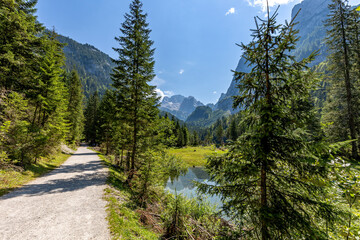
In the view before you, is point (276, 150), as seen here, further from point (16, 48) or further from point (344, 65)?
point (344, 65)

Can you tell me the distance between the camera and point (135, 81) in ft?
43.4

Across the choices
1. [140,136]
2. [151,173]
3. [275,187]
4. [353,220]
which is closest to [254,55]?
[275,187]

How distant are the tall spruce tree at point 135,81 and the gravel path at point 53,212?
15.7ft

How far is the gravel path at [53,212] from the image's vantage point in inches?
214

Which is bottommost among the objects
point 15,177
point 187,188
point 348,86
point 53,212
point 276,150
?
point 187,188

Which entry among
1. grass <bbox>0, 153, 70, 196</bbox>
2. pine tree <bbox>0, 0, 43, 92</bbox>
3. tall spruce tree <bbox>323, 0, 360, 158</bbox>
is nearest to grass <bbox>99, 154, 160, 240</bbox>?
grass <bbox>0, 153, 70, 196</bbox>

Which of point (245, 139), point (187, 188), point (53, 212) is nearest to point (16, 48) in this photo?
point (53, 212)

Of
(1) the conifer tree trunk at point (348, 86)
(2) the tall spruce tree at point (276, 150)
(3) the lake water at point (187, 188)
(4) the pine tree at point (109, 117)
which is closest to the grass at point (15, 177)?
(4) the pine tree at point (109, 117)

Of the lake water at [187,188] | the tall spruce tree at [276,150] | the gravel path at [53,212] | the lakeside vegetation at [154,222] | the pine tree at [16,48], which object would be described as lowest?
the lake water at [187,188]

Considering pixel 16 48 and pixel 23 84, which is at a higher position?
pixel 16 48

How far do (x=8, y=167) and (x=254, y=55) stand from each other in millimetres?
15267

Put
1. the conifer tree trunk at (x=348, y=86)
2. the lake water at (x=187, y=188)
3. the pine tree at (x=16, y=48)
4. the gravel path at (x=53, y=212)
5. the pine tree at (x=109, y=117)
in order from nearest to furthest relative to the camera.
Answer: the gravel path at (x=53, y=212) < the pine tree at (x=16, y=48) < the lake water at (x=187, y=188) < the pine tree at (x=109, y=117) < the conifer tree trunk at (x=348, y=86)

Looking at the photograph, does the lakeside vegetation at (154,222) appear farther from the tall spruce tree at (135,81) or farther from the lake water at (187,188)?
the tall spruce tree at (135,81)

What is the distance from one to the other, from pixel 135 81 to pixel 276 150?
477 inches
